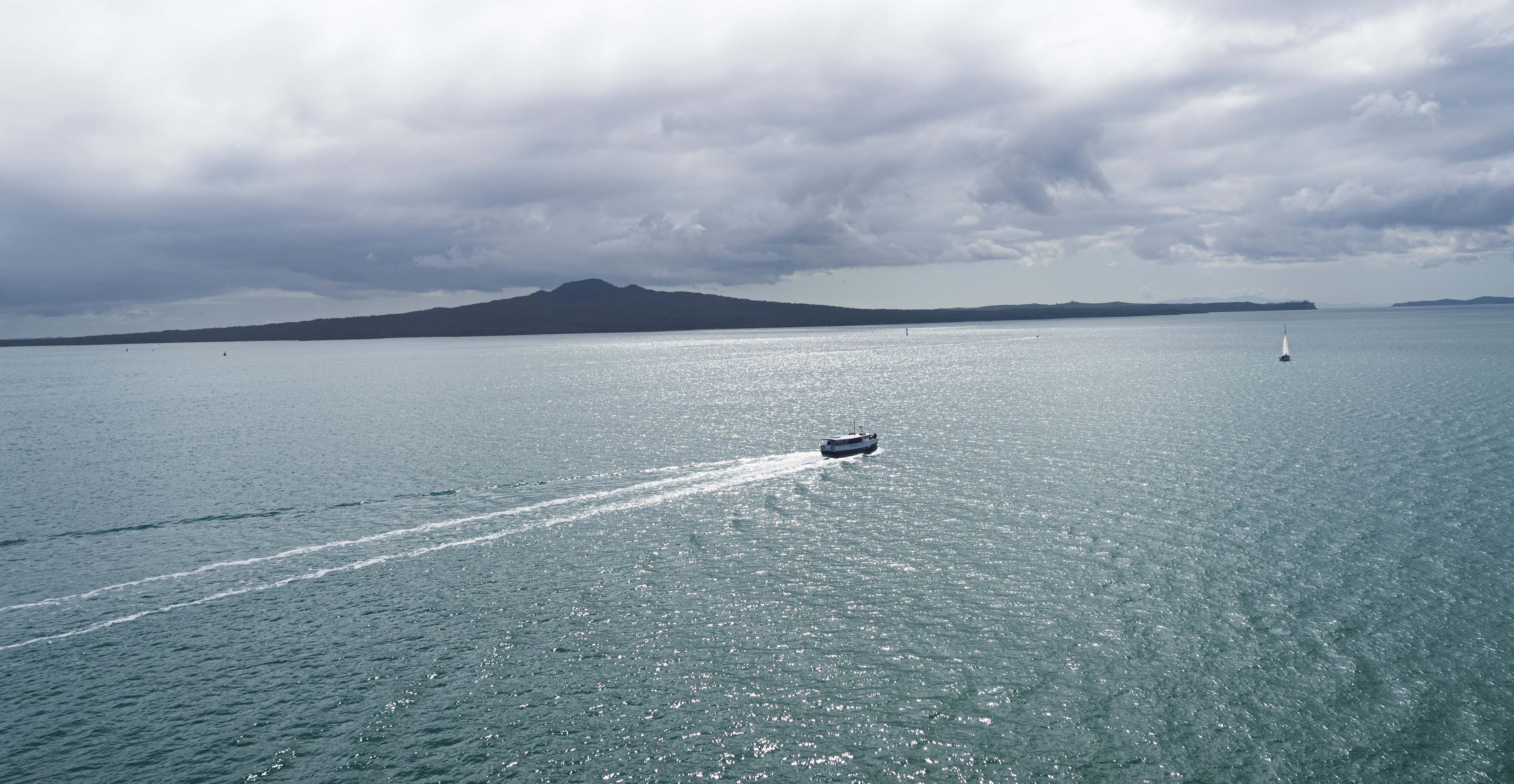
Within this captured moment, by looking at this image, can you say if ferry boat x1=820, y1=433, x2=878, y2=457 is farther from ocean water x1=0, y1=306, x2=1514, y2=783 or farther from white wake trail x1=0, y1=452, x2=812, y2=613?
white wake trail x1=0, y1=452, x2=812, y2=613

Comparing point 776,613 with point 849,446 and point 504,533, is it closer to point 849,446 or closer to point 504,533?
point 504,533

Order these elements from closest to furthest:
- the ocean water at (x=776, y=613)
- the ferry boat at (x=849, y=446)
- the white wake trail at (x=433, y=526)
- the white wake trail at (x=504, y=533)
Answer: the ocean water at (x=776, y=613), the white wake trail at (x=504, y=533), the white wake trail at (x=433, y=526), the ferry boat at (x=849, y=446)

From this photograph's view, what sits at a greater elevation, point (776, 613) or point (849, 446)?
point (849, 446)

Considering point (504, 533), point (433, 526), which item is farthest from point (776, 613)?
point (433, 526)

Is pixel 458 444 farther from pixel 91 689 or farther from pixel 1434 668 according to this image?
pixel 1434 668

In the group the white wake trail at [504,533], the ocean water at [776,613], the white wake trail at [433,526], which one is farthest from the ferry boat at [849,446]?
the white wake trail at [433,526]

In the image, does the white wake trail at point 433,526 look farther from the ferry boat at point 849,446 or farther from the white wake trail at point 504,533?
the ferry boat at point 849,446
